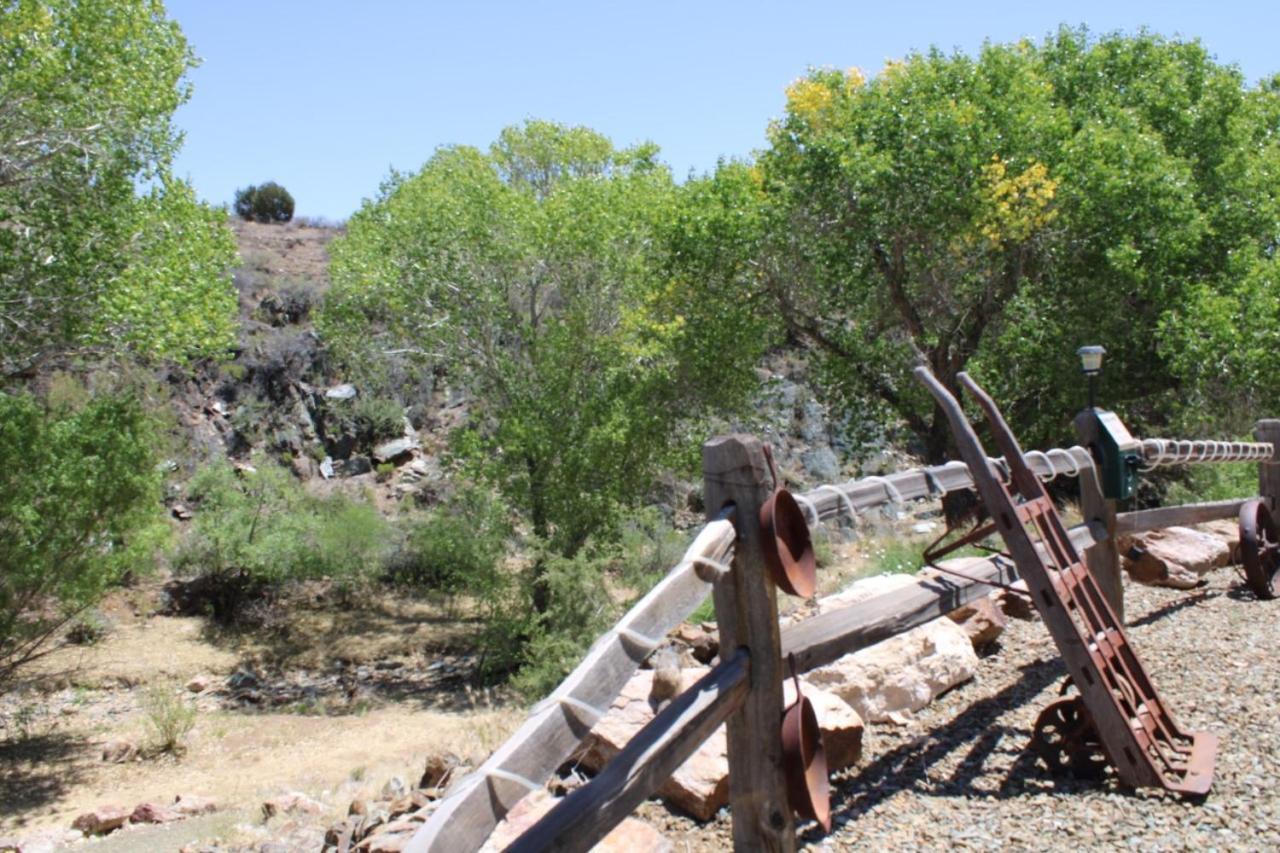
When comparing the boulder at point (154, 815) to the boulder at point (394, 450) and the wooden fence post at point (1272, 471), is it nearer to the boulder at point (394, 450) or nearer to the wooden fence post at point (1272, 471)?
the wooden fence post at point (1272, 471)

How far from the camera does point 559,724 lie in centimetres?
236

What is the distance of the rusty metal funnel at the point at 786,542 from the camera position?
10.3 ft

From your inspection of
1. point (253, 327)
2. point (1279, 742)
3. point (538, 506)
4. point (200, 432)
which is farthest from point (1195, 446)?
point (253, 327)

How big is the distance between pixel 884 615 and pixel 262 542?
16.8 metres

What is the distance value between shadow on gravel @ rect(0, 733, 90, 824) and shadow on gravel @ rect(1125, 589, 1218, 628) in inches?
391

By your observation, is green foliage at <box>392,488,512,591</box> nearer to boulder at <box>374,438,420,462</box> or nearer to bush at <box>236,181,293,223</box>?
boulder at <box>374,438,420,462</box>

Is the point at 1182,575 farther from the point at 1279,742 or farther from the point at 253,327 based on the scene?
the point at 253,327

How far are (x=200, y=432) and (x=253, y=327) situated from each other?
4.17 meters

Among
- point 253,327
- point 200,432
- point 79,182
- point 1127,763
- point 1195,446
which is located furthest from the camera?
point 253,327

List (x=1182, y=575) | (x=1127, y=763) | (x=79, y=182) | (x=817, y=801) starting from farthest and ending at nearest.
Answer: (x=79, y=182), (x=1182, y=575), (x=1127, y=763), (x=817, y=801)

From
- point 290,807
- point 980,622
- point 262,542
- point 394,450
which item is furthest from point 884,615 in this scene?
point 394,450

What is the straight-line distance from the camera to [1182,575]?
320 inches

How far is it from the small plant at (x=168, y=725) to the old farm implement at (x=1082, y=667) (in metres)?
10.6

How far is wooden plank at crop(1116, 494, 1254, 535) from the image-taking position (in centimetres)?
695
